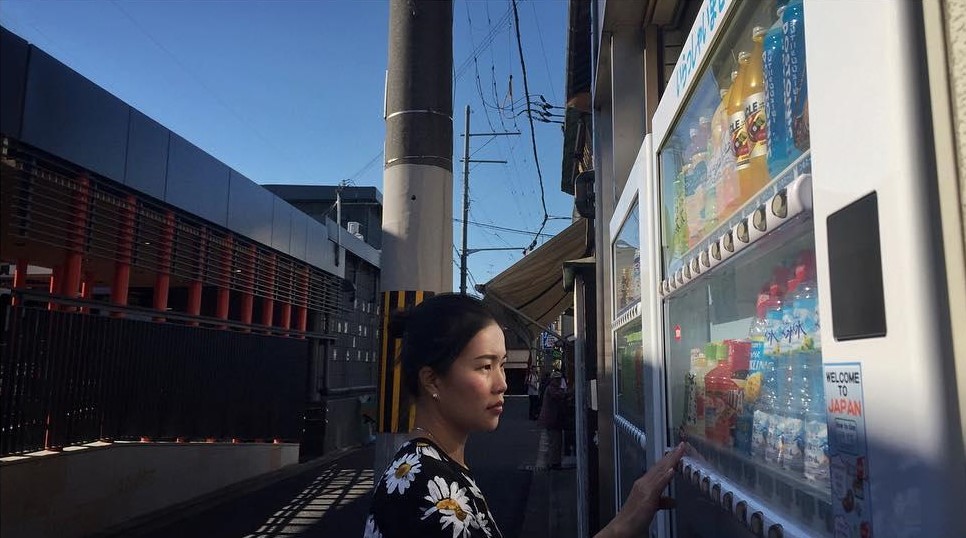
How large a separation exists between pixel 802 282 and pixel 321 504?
8570 millimetres

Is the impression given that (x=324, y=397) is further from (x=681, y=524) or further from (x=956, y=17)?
(x=956, y=17)

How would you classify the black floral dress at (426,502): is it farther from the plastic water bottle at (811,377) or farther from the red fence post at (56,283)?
the red fence post at (56,283)

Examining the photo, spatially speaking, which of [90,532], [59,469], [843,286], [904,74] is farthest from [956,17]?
[90,532]

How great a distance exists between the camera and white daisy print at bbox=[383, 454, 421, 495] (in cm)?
135

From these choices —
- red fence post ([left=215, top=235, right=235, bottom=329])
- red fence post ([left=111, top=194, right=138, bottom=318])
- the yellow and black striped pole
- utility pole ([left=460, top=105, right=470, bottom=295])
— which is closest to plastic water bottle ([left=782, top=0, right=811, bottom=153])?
the yellow and black striped pole

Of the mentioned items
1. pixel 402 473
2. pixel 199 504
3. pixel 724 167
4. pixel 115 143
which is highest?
pixel 115 143

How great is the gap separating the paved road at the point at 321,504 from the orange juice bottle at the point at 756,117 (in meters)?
6.16

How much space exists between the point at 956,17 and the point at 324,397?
13683mm

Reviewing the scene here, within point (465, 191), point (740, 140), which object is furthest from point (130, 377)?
point (465, 191)

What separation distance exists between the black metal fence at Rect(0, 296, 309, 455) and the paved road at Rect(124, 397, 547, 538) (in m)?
1.05

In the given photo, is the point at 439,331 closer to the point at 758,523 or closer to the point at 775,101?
the point at 758,523

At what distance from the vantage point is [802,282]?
126 cm

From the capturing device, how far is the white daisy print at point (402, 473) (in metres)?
1.35

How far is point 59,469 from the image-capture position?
658 centimetres
